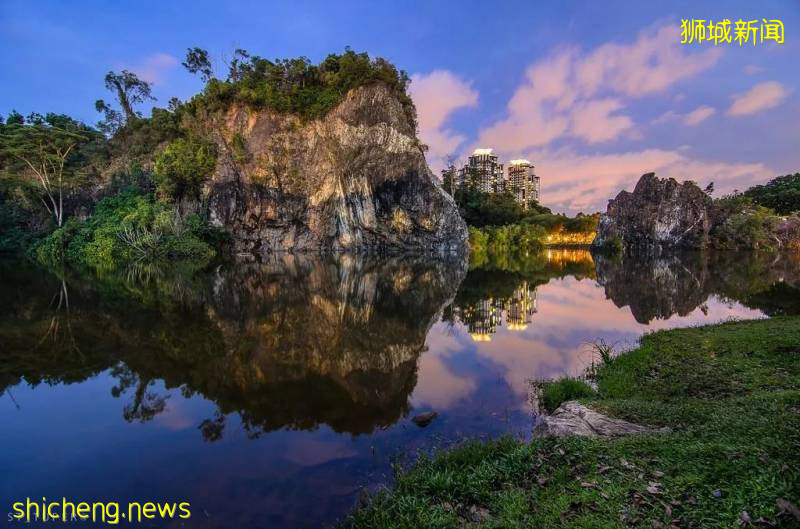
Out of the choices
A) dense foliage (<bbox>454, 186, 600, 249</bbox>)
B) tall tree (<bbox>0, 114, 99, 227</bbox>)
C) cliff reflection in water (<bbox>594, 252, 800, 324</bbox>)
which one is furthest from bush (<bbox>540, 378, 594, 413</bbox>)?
dense foliage (<bbox>454, 186, 600, 249</bbox>)

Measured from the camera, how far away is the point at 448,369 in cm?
1012

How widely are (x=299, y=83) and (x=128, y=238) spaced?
1242 inches

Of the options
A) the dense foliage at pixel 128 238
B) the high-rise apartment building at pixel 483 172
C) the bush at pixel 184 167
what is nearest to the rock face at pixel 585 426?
the dense foliage at pixel 128 238

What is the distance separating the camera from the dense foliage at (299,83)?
54250 mm

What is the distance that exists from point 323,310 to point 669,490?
46.1 feet

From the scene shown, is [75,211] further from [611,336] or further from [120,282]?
[611,336]

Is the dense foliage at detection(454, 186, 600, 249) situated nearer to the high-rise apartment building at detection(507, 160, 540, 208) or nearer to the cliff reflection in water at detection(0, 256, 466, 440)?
the high-rise apartment building at detection(507, 160, 540, 208)

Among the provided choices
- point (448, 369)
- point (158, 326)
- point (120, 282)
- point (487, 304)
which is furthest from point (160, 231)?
point (448, 369)

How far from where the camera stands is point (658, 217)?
239 ft

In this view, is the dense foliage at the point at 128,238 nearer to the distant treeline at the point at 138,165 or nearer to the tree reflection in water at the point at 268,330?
the distant treeline at the point at 138,165

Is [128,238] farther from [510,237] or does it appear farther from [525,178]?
Result: [525,178]

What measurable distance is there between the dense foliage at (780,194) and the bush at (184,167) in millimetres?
99991

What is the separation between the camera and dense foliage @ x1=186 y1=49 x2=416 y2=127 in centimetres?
5425

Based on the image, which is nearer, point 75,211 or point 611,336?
point 611,336
